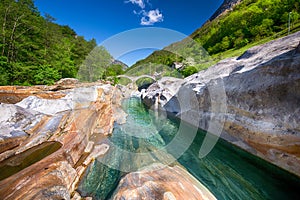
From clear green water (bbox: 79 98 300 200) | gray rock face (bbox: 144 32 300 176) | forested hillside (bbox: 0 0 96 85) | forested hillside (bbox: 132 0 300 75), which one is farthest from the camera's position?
forested hillside (bbox: 132 0 300 75)

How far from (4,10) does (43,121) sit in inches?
635

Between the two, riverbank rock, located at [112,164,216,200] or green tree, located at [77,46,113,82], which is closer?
riverbank rock, located at [112,164,216,200]

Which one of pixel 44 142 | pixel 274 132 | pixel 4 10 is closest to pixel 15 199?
pixel 44 142

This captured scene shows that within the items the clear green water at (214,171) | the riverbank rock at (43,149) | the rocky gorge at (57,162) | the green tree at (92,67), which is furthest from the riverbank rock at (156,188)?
the green tree at (92,67)

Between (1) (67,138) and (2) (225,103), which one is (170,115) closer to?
(2) (225,103)

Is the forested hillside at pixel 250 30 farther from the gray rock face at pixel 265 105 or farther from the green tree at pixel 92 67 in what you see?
the gray rock face at pixel 265 105

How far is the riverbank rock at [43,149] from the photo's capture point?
274cm

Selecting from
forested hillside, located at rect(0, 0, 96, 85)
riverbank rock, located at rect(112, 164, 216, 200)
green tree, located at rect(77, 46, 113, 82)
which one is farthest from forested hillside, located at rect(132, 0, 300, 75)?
riverbank rock, located at rect(112, 164, 216, 200)

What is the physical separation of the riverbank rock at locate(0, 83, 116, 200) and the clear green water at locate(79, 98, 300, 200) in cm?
58

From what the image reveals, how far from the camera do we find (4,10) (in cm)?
1323

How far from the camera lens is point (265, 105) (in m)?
4.73

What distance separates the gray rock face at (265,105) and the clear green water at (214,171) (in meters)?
0.48

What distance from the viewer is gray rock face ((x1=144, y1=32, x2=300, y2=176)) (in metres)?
3.97

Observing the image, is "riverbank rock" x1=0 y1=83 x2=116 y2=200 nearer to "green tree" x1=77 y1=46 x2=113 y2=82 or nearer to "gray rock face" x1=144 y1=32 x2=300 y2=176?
"gray rock face" x1=144 y1=32 x2=300 y2=176
